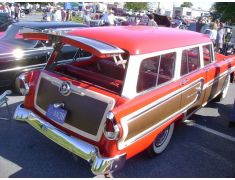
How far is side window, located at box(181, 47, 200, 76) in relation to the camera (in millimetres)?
3910

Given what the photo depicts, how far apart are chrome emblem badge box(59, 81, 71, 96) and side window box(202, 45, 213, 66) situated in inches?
95.6

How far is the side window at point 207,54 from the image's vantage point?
464 cm

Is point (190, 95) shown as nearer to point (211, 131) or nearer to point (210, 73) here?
point (210, 73)

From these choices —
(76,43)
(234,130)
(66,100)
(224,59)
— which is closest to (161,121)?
(66,100)

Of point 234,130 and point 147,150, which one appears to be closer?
point 147,150

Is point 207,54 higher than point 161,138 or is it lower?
higher

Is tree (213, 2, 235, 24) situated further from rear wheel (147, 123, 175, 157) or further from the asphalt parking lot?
rear wheel (147, 123, 175, 157)

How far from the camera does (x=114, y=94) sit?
3033 mm

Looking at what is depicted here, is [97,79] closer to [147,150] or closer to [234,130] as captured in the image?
[147,150]

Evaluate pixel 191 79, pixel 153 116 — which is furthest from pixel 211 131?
pixel 153 116

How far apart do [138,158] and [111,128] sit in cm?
113

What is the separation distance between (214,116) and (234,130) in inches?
22.0

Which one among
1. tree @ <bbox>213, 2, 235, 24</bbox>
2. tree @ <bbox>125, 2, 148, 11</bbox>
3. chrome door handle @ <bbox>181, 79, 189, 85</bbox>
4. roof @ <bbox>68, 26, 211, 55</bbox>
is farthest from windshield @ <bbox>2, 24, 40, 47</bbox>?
tree @ <bbox>125, 2, 148, 11</bbox>

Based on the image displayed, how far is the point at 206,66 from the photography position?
15.2ft
